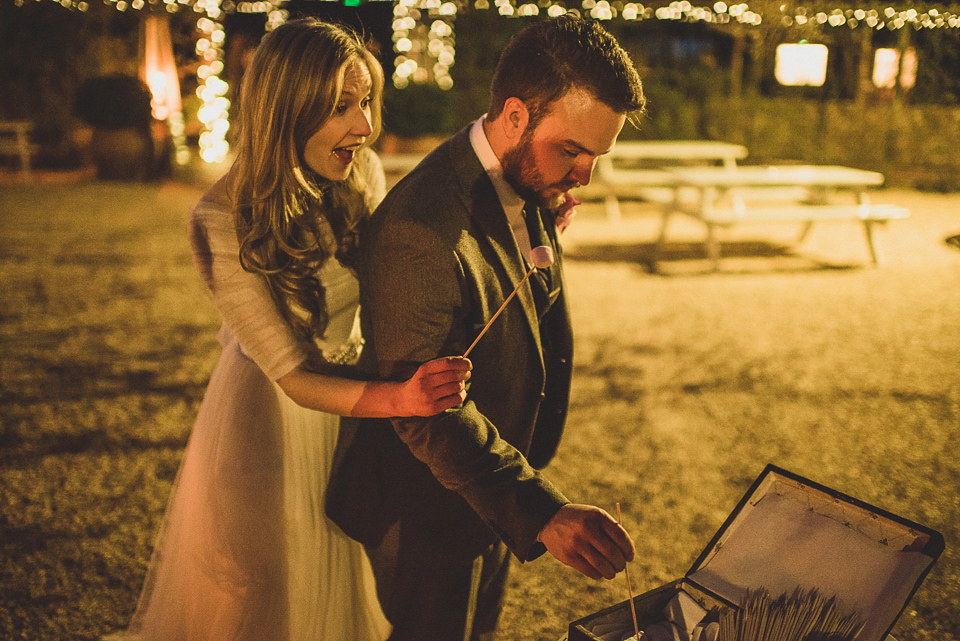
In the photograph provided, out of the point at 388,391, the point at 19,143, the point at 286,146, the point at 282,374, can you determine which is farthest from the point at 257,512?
the point at 19,143

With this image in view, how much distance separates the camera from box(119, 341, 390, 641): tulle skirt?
2201mm

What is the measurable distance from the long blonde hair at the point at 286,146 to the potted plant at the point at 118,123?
12.7m

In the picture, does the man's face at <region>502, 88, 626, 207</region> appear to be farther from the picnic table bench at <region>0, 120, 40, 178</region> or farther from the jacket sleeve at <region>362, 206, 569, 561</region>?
the picnic table bench at <region>0, 120, 40, 178</region>

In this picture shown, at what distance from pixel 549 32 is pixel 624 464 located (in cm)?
310

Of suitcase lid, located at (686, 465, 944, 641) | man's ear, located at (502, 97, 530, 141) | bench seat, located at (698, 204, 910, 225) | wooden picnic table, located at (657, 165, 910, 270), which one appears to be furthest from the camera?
wooden picnic table, located at (657, 165, 910, 270)

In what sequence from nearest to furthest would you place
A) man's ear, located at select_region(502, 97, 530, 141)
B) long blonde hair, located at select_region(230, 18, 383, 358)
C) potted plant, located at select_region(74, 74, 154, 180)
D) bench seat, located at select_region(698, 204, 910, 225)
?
man's ear, located at select_region(502, 97, 530, 141)
long blonde hair, located at select_region(230, 18, 383, 358)
bench seat, located at select_region(698, 204, 910, 225)
potted plant, located at select_region(74, 74, 154, 180)

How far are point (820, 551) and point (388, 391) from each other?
95cm

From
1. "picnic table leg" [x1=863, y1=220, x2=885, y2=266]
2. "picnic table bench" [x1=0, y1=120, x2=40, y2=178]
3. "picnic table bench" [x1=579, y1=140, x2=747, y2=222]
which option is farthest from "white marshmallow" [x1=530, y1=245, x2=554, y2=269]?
"picnic table bench" [x1=0, y1=120, x2=40, y2=178]

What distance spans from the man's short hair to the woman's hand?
0.61 meters

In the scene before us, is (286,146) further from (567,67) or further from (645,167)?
(645,167)

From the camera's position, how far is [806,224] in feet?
32.4

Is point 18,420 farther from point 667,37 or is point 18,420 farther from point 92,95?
point 667,37

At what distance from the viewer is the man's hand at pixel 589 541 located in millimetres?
1479

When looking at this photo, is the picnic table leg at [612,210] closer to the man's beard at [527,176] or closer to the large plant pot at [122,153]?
the large plant pot at [122,153]
